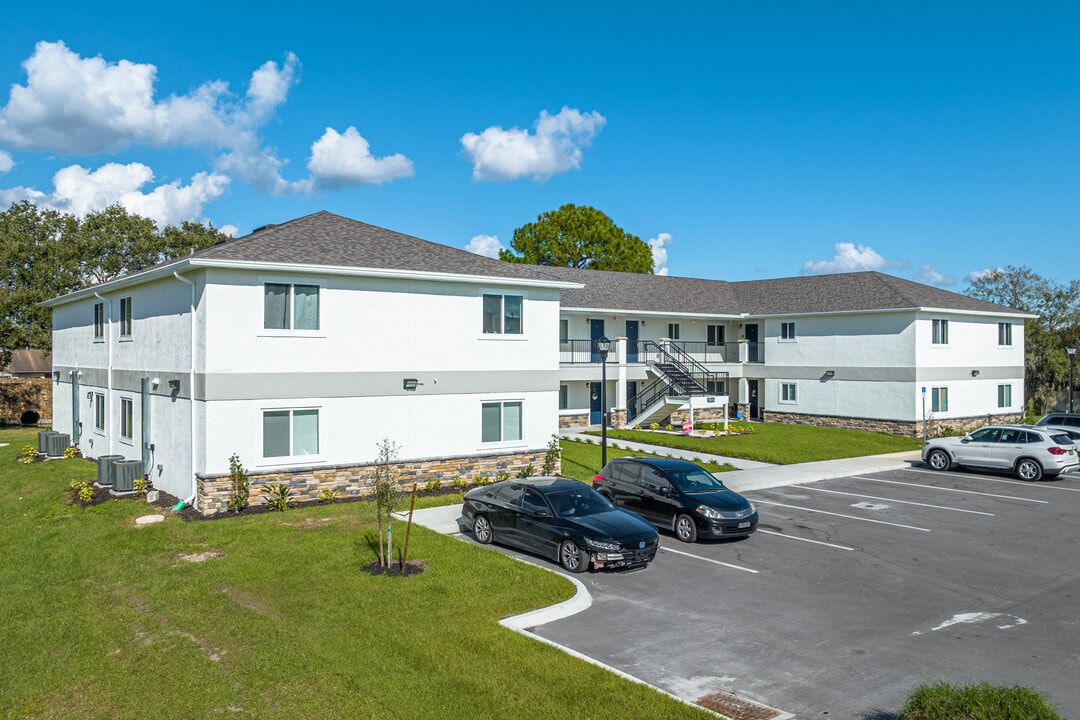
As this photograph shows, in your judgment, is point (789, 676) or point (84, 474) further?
point (84, 474)

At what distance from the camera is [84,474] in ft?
74.9

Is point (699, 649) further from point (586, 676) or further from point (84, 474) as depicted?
point (84, 474)

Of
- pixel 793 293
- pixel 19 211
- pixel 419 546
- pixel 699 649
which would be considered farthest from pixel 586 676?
pixel 19 211

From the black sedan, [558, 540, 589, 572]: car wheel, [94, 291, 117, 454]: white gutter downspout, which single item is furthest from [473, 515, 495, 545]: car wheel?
[94, 291, 117, 454]: white gutter downspout

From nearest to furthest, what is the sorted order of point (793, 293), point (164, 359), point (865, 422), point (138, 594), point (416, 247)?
1. point (138, 594)
2. point (164, 359)
3. point (416, 247)
4. point (865, 422)
5. point (793, 293)

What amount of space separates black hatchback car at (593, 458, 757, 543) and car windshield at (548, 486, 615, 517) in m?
1.85

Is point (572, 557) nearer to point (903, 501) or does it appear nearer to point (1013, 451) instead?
point (903, 501)

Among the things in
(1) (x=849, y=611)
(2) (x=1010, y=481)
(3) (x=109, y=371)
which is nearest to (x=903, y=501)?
(2) (x=1010, y=481)

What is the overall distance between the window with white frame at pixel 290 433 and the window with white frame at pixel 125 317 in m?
7.38

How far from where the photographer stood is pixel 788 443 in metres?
30.6

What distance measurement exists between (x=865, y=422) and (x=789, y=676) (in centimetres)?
2904

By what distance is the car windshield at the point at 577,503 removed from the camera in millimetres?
14055

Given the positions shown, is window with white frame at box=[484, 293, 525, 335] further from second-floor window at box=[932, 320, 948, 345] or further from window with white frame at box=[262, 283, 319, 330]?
second-floor window at box=[932, 320, 948, 345]

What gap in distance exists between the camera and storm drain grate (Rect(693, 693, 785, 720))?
7859 millimetres
